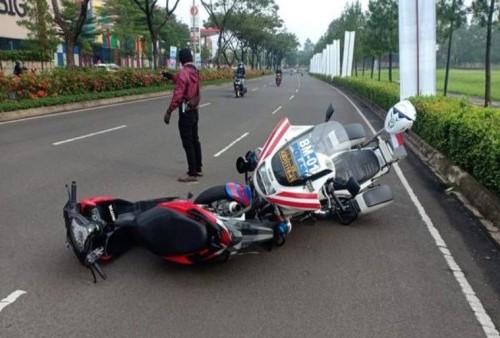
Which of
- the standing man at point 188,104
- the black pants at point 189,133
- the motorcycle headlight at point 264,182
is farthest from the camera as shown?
the black pants at point 189,133

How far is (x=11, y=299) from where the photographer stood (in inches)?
155

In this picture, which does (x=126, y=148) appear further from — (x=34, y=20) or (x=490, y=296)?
(x=34, y=20)

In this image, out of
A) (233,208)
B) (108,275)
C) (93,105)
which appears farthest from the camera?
(93,105)

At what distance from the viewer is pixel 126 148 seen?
1091cm

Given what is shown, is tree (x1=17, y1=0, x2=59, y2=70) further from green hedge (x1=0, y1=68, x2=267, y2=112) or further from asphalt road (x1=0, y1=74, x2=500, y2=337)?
asphalt road (x1=0, y1=74, x2=500, y2=337)

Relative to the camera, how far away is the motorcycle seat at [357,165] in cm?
604

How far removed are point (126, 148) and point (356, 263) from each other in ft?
23.3

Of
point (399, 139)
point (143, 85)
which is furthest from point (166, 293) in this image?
point (143, 85)

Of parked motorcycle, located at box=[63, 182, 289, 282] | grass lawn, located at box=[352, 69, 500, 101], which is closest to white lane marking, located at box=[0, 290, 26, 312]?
parked motorcycle, located at box=[63, 182, 289, 282]

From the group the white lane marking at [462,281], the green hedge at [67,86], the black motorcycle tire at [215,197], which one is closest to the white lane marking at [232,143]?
the white lane marking at [462,281]

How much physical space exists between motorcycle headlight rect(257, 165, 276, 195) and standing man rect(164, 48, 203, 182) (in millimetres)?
3354

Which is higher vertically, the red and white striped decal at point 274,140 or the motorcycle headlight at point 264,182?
the red and white striped decal at point 274,140

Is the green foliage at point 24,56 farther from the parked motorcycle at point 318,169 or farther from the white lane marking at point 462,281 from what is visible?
the white lane marking at point 462,281

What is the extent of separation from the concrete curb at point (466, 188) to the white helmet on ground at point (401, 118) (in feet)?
4.97
